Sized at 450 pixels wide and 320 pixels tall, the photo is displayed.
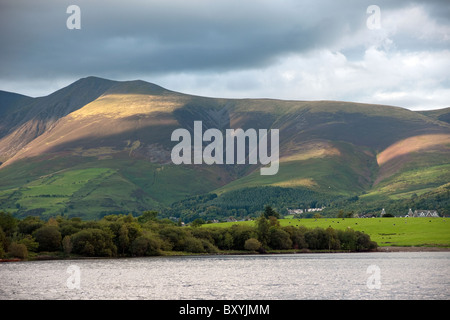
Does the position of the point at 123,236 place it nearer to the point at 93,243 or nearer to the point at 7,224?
the point at 93,243

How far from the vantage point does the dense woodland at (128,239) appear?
163125mm

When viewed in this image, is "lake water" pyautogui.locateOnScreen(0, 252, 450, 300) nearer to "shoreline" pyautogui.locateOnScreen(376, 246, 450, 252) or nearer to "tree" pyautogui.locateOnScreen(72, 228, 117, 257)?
"tree" pyautogui.locateOnScreen(72, 228, 117, 257)

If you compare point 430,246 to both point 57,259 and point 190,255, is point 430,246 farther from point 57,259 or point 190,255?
point 57,259

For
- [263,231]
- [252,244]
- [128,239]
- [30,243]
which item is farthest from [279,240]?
[30,243]

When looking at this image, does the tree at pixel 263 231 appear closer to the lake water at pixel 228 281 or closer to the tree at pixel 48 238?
the lake water at pixel 228 281

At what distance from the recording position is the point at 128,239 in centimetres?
17150

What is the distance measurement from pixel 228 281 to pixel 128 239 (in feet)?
244

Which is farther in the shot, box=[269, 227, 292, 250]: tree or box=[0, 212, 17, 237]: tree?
box=[269, 227, 292, 250]: tree

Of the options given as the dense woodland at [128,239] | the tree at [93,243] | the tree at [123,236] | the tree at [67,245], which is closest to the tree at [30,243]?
the dense woodland at [128,239]

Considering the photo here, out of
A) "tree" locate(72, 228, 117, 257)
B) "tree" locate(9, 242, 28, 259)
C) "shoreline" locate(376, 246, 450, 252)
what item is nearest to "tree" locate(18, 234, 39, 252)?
"tree" locate(9, 242, 28, 259)

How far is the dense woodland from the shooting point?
535ft

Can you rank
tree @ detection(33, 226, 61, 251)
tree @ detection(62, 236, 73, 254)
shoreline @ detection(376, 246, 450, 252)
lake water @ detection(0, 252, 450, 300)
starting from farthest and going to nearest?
shoreline @ detection(376, 246, 450, 252) < tree @ detection(33, 226, 61, 251) < tree @ detection(62, 236, 73, 254) < lake water @ detection(0, 252, 450, 300)
